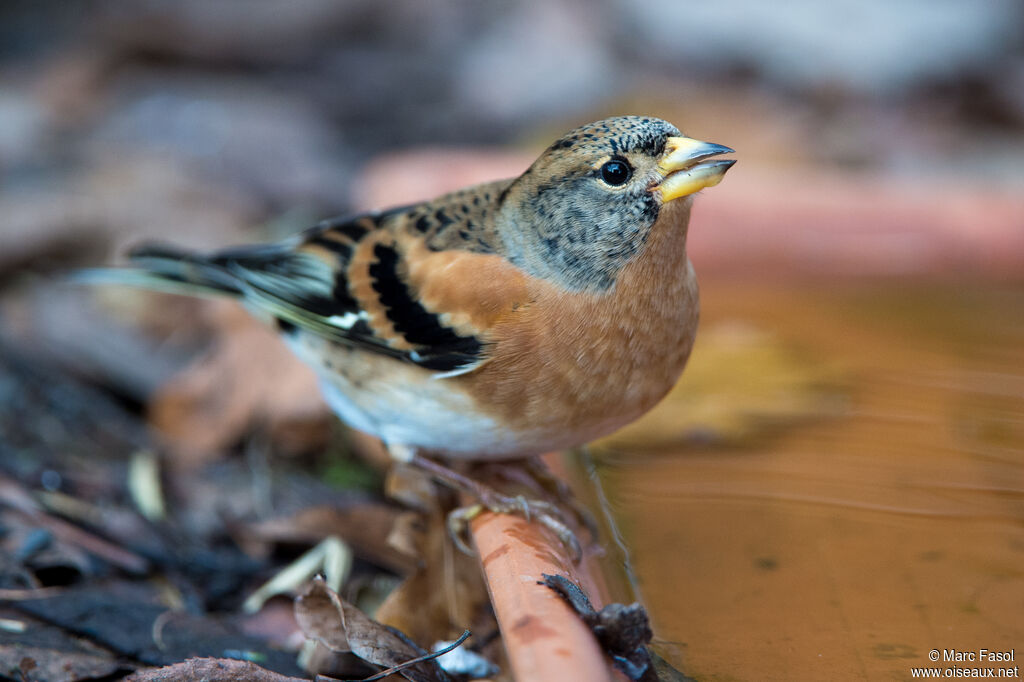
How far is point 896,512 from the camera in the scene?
8.50ft

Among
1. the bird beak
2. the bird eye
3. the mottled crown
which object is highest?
the mottled crown

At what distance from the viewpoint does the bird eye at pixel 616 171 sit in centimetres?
248

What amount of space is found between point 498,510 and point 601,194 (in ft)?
2.59

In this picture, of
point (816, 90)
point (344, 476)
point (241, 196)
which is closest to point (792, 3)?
point (816, 90)

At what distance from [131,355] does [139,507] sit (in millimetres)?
942

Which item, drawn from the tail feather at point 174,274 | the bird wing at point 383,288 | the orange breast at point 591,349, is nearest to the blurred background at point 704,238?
the orange breast at point 591,349

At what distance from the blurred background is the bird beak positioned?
82cm

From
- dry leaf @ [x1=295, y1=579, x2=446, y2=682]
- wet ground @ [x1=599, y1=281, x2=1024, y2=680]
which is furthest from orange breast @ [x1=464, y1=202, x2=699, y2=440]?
dry leaf @ [x1=295, y1=579, x2=446, y2=682]

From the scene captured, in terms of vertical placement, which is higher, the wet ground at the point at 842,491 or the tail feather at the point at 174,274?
the tail feather at the point at 174,274

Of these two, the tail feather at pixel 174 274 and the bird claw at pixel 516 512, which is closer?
the bird claw at pixel 516 512

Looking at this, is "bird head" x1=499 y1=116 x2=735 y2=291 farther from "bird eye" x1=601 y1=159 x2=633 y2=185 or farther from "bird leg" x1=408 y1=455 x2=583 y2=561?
"bird leg" x1=408 y1=455 x2=583 y2=561

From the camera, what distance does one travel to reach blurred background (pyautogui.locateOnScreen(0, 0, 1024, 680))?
7.91ft

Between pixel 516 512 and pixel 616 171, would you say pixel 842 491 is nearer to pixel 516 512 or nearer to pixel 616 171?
pixel 516 512

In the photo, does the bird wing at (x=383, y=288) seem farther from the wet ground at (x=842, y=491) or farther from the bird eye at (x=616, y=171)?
the wet ground at (x=842, y=491)
